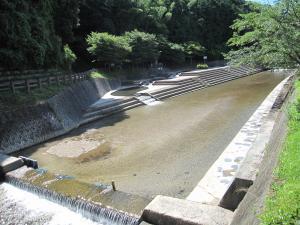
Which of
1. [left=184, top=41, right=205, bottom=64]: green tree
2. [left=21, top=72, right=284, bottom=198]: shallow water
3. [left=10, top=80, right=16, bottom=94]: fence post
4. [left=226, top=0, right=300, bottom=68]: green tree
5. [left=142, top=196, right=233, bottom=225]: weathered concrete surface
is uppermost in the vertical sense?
[left=184, top=41, right=205, bottom=64]: green tree

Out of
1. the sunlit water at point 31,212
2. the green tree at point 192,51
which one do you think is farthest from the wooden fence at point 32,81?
the green tree at point 192,51

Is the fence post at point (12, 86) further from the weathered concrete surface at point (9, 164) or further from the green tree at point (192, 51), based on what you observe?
the green tree at point (192, 51)

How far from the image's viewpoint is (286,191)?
3.78 m

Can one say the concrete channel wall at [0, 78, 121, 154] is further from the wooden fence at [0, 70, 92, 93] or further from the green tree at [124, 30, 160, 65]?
the green tree at [124, 30, 160, 65]

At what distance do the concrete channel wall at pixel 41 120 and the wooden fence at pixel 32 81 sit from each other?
2.63 feet

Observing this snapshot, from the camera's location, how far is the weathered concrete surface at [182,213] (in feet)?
17.4

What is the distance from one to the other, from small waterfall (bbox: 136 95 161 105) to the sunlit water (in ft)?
46.7

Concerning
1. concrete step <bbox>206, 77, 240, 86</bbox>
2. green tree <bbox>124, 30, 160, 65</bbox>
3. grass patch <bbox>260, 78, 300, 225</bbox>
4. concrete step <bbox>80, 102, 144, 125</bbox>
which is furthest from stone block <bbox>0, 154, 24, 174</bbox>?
green tree <bbox>124, 30, 160, 65</bbox>

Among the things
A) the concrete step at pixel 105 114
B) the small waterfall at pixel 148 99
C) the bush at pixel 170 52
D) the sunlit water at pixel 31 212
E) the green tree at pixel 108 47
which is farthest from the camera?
the bush at pixel 170 52

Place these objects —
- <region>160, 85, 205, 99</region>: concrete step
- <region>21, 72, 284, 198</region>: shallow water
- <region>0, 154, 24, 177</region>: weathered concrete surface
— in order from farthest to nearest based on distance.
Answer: <region>160, 85, 205, 99</region>: concrete step → <region>0, 154, 24, 177</region>: weathered concrete surface → <region>21, 72, 284, 198</region>: shallow water

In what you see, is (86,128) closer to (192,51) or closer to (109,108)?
(109,108)

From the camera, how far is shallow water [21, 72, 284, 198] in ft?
30.2

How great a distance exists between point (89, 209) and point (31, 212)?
5.44 ft

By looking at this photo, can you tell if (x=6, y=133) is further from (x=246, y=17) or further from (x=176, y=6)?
(x=176, y=6)
